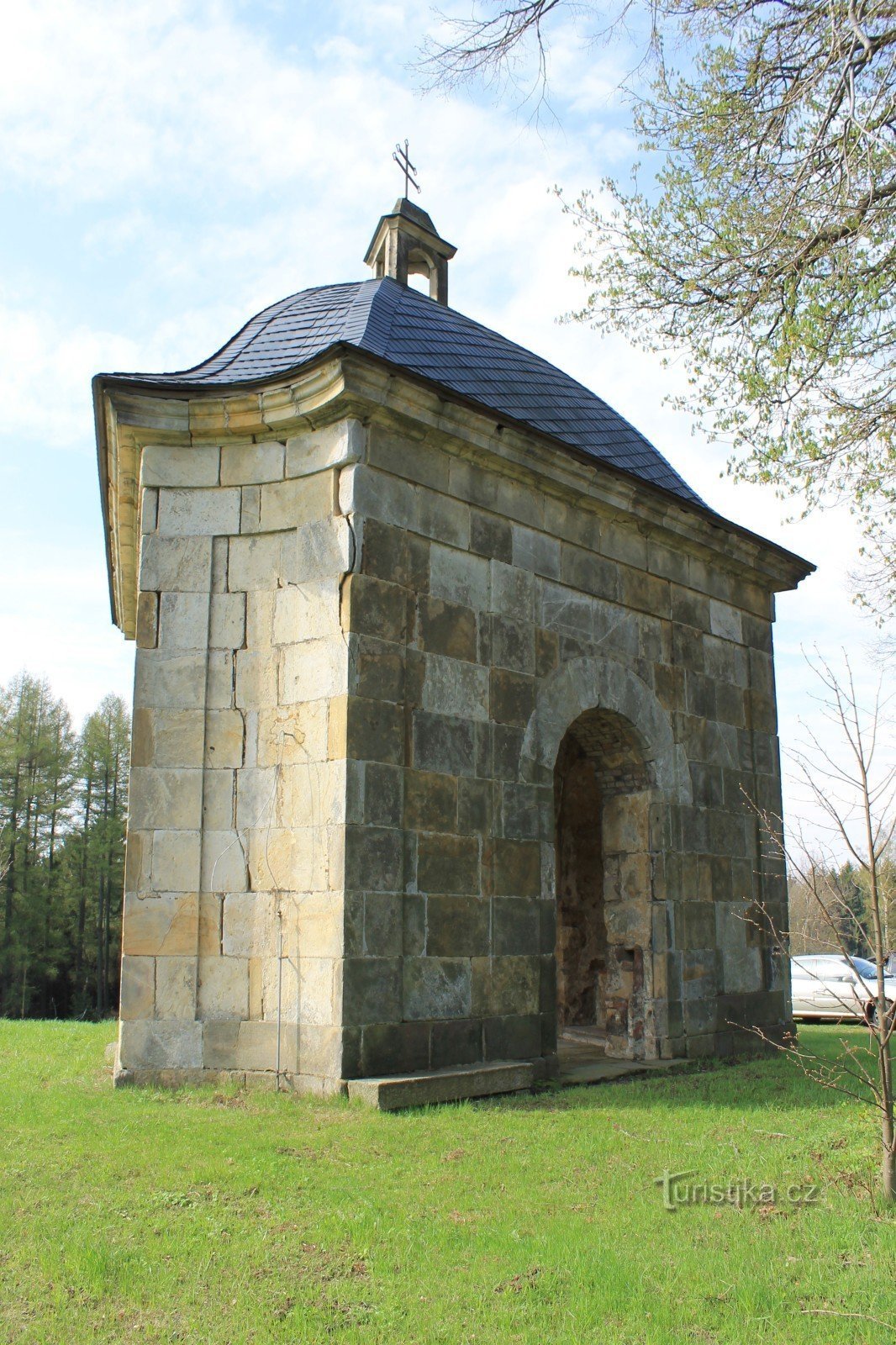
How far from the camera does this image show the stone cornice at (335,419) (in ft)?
22.7

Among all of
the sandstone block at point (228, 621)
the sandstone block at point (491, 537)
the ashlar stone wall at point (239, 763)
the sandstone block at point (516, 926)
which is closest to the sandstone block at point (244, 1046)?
the ashlar stone wall at point (239, 763)

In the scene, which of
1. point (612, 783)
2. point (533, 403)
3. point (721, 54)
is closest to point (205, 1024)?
point (612, 783)

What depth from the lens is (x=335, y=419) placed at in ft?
23.1

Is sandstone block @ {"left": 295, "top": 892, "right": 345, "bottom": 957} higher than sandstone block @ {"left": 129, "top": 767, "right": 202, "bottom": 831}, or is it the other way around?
sandstone block @ {"left": 129, "top": 767, "right": 202, "bottom": 831}

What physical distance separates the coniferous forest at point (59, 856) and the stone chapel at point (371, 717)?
849 inches

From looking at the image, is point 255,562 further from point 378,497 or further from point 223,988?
point 223,988

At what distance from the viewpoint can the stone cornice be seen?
6.92m

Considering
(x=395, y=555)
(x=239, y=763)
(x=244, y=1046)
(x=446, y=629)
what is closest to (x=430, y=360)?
(x=395, y=555)

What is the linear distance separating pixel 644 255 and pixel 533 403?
2.13 metres

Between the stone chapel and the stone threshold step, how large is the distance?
0.03m

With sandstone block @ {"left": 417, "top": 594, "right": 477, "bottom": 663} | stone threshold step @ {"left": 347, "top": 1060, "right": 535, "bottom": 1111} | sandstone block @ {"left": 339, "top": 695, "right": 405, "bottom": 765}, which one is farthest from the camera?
sandstone block @ {"left": 417, "top": 594, "right": 477, "bottom": 663}

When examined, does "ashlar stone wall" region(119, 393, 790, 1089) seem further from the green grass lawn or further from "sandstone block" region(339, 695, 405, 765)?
the green grass lawn

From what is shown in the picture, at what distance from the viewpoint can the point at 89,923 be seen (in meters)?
30.4

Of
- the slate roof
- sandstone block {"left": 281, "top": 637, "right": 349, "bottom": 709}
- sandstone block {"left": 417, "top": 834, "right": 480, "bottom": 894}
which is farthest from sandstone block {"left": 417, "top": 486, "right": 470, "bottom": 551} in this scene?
sandstone block {"left": 417, "top": 834, "right": 480, "bottom": 894}
